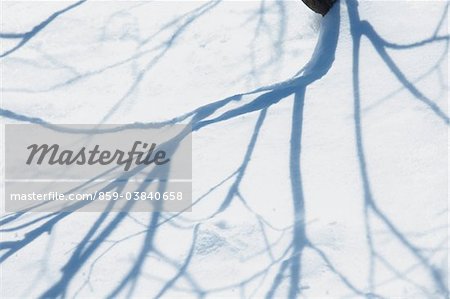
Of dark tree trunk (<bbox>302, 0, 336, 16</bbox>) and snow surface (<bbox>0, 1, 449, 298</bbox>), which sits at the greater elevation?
dark tree trunk (<bbox>302, 0, 336, 16</bbox>)

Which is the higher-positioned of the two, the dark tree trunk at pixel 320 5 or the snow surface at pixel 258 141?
the dark tree trunk at pixel 320 5

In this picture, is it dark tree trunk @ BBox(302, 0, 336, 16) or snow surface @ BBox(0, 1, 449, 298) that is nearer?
snow surface @ BBox(0, 1, 449, 298)

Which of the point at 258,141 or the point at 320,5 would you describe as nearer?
the point at 258,141

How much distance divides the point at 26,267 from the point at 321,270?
1240 millimetres

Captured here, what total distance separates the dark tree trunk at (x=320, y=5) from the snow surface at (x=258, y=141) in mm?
50

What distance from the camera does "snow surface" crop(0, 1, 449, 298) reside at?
2.69 meters

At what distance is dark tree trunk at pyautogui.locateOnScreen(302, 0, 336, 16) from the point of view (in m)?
3.28

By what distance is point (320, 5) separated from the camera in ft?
10.8

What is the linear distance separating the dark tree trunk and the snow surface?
50 millimetres

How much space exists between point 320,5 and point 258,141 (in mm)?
783

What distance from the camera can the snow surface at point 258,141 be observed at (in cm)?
269

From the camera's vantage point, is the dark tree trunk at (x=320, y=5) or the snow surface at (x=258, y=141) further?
the dark tree trunk at (x=320, y=5)

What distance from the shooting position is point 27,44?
373cm

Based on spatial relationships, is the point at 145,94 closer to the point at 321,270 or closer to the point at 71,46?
the point at 71,46
